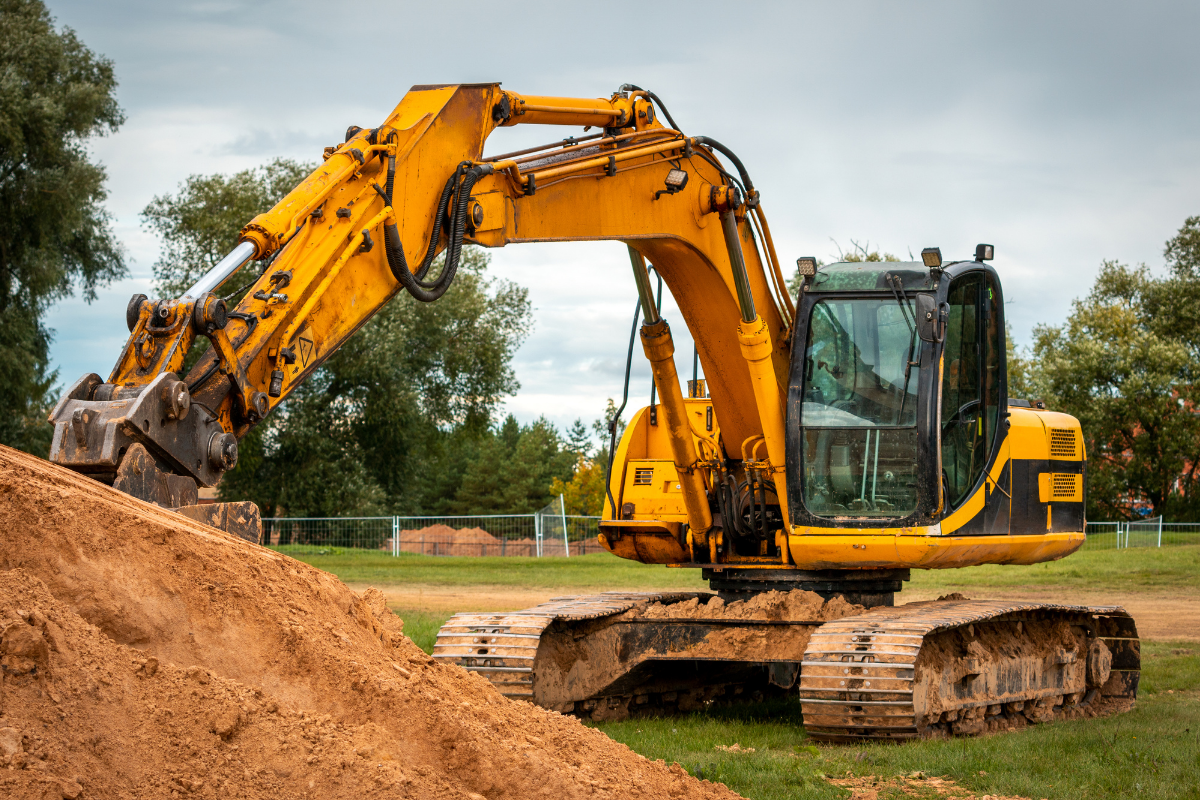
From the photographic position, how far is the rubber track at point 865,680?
24.5ft

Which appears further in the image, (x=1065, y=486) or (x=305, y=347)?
(x=1065, y=486)

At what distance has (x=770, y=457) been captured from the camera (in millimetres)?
8844

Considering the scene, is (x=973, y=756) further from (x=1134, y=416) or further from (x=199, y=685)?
(x=1134, y=416)

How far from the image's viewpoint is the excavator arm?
15.1 feet

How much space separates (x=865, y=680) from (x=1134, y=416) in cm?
3591

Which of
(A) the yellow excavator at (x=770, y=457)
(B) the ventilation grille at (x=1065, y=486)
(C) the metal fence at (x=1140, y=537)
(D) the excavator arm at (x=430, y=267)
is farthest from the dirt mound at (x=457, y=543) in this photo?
(B) the ventilation grille at (x=1065, y=486)

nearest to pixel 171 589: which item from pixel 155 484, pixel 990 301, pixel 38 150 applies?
pixel 155 484

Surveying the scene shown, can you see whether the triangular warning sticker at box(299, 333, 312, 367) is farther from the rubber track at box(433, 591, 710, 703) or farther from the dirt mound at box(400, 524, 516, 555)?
the dirt mound at box(400, 524, 516, 555)

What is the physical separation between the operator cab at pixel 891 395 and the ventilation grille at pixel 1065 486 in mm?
926

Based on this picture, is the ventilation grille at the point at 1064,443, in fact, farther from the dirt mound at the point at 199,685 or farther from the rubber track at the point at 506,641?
the dirt mound at the point at 199,685

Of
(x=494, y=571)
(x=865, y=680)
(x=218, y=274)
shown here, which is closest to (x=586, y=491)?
(x=494, y=571)

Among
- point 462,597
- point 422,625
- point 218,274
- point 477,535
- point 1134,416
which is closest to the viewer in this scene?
point 218,274

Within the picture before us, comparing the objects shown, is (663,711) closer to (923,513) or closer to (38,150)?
(923,513)

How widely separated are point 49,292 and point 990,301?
24.0 metres
